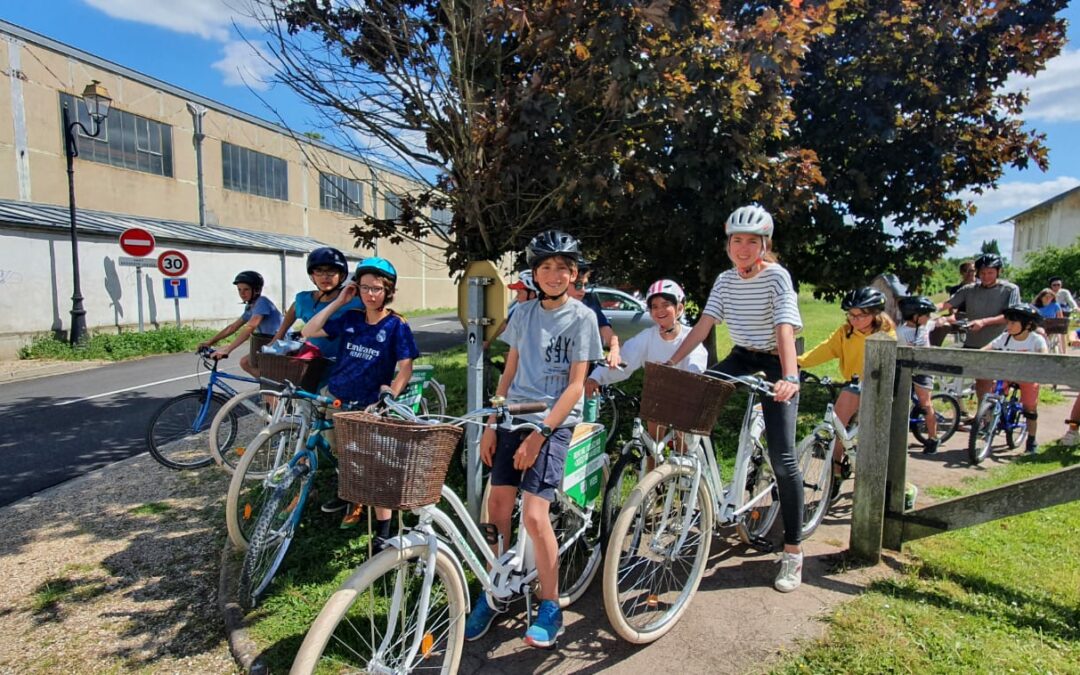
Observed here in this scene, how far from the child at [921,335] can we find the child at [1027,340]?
0.68m

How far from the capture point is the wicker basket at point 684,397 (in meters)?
2.79

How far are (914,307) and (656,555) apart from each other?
4.80m

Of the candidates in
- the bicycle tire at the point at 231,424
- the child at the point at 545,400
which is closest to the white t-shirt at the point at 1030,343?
the child at the point at 545,400

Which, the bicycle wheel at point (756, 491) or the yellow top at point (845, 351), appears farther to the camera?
the yellow top at point (845, 351)

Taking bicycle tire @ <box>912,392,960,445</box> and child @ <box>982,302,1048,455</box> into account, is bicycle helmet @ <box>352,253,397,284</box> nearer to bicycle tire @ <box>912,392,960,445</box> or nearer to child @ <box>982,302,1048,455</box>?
bicycle tire @ <box>912,392,960,445</box>

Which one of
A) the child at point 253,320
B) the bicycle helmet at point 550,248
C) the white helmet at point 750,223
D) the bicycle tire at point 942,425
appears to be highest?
the white helmet at point 750,223

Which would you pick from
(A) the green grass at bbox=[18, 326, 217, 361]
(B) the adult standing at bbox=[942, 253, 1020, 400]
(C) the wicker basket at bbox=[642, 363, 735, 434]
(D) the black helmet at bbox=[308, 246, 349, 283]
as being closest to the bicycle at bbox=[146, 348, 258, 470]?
(D) the black helmet at bbox=[308, 246, 349, 283]

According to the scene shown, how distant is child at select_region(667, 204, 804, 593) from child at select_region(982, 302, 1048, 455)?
4.05 metres

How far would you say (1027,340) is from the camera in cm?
601

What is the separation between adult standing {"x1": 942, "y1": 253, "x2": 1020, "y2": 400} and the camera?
6.71 meters

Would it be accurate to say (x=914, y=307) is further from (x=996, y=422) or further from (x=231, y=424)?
(x=231, y=424)

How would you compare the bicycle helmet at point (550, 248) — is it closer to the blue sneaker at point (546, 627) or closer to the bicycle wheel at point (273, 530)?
the blue sneaker at point (546, 627)

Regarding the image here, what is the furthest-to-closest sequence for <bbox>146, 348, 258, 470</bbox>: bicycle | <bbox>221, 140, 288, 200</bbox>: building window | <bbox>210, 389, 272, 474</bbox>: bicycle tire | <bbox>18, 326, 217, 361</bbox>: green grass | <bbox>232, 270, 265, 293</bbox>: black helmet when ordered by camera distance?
<bbox>221, 140, 288, 200</bbox>: building window
<bbox>18, 326, 217, 361</bbox>: green grass
<bbox>232, 270, 265, 293</bbox>: black helmet
<bbox>146, 348, 258, 470</bbox>: bicycle
<bbox>210, 389, 272, 474</bbox>: bicycle tire

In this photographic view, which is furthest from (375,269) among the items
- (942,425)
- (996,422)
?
(942,425)
